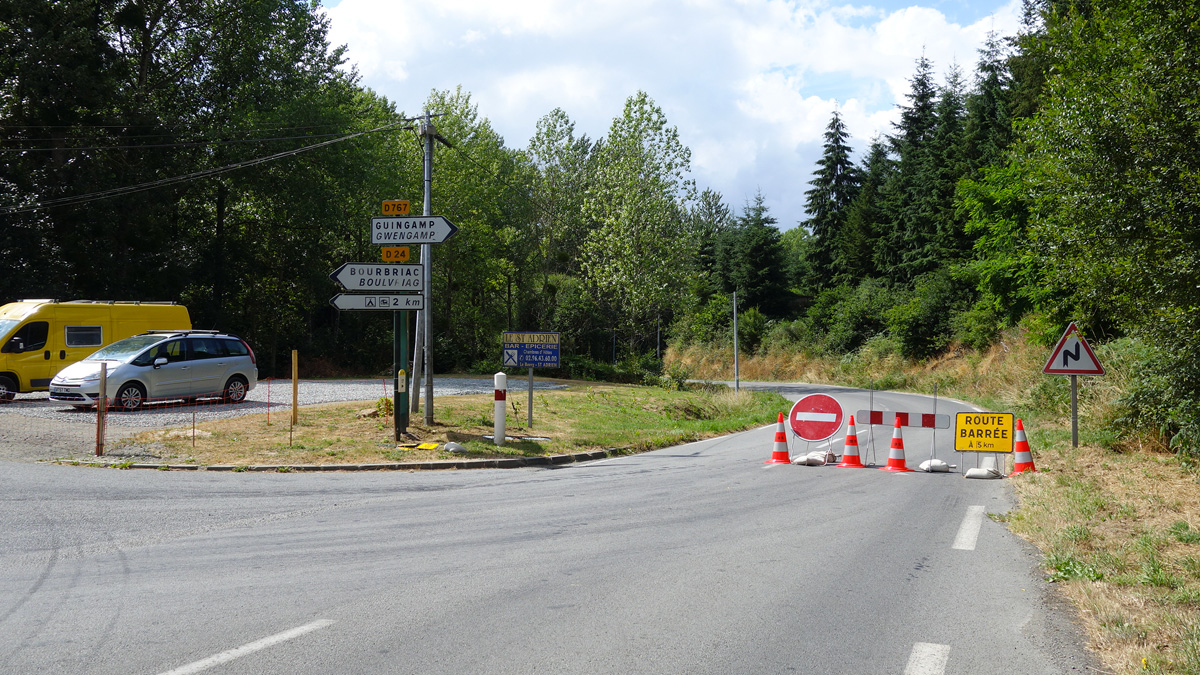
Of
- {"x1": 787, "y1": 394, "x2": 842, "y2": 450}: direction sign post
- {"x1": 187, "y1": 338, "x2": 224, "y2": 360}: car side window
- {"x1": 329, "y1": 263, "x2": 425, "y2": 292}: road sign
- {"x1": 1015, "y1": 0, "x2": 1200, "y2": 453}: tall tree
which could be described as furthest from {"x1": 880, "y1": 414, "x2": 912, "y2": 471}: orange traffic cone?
{"x1": 187, "y1": 338, "x2": 224, "y2": 360}: car side window

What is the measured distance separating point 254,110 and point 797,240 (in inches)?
3403

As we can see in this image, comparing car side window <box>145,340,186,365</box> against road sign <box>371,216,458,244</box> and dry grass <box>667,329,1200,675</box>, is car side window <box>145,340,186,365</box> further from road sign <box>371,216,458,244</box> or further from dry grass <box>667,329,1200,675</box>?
dry grass <box>667,329,1200,675</box>

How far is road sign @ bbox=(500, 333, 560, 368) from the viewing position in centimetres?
1758

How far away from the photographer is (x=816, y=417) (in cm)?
1380

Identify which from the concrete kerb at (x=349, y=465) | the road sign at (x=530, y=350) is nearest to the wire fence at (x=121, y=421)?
the concrete kerb at (x=349, y=465)

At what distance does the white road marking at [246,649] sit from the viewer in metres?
4.20

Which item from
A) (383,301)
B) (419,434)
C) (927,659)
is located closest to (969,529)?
(927,659)

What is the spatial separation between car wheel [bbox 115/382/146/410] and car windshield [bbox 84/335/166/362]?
72 cm

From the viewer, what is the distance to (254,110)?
37.2m

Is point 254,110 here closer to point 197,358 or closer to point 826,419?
point 197,358

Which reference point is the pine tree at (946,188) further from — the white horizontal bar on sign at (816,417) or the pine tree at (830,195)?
the white horizontal bar on sign at (816,417)

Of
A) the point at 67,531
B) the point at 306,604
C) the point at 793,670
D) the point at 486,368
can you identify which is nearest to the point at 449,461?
the point at 67,531

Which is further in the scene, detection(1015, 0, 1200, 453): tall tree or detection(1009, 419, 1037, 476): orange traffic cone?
detection(1015, 0, 1200, 453): tall tree

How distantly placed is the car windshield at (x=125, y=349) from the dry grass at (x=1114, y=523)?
59.6 feet
